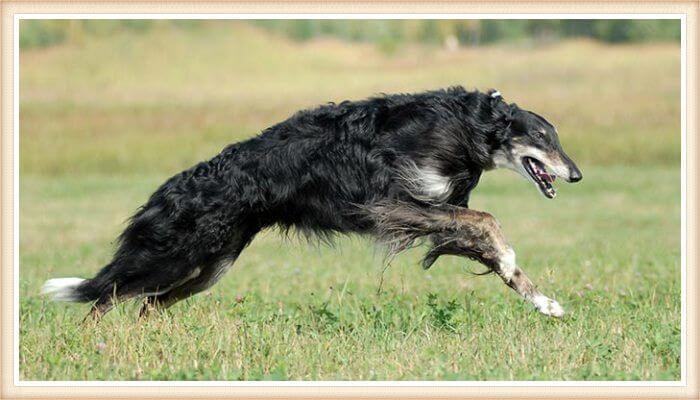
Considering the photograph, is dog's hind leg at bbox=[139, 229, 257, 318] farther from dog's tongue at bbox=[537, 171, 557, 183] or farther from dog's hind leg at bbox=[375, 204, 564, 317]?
dog's tongue at bbox=[537, 171, 557, 183]

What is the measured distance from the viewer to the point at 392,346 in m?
6.07

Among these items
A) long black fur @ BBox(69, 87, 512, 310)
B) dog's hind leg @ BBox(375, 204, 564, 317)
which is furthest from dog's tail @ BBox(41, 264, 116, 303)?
dog's hind leg @ BBox(375, 204, 564, 317)

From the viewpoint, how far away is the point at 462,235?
679cm

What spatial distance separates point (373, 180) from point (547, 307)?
1.54 metres

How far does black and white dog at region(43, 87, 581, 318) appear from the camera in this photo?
22.5 ft

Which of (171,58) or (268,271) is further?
(171,58)

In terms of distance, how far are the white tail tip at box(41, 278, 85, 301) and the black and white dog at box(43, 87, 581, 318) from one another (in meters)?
0.46

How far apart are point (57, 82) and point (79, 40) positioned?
165 centimetres

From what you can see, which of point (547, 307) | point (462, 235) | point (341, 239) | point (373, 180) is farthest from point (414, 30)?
point (547, 307)

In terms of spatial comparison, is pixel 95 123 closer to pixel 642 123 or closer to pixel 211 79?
pixel 211 79

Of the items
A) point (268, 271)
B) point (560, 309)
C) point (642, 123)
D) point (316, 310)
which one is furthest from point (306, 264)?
point (642, 123)

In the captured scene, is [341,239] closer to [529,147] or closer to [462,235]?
[462,235]

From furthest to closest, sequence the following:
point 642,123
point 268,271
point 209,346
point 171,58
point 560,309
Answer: point 171,58 < point 642,123 < point 268,271 < point 560,309 < point 209,346

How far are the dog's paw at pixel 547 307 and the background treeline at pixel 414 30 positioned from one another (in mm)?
20674
